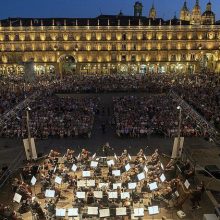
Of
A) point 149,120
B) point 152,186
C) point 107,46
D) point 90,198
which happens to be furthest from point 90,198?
point 107,46

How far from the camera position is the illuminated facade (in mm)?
93250

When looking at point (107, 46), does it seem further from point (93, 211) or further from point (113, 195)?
point (93, 211)

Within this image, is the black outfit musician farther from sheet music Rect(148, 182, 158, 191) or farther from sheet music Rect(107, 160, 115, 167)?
sheet music Rect(107, 160, 115, 167)

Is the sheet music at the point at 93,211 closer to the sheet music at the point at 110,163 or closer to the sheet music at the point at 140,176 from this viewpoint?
the sheet music at the point at 140,176

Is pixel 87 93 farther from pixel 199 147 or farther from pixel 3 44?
pixel 3 44

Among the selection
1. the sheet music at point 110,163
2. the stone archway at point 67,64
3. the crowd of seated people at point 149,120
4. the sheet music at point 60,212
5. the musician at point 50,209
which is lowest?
the musician at point 50,209

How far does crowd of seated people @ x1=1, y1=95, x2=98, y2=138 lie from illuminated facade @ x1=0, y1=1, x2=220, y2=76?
51154mm

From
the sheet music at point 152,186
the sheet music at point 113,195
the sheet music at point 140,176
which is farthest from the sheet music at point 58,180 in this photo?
the sheet music at point 152,186

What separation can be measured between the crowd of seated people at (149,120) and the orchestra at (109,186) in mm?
9912

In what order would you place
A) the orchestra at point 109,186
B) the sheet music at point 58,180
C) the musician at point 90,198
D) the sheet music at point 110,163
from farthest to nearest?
the sheet music at point 110,163 → the sheet music at point 58,180 → the musician at point 90,198 → the orchestra at point 109,186

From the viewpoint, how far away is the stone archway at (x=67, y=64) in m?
92.8

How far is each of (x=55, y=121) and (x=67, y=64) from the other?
57.5 meters

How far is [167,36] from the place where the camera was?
94500mm

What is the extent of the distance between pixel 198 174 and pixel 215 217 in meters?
7.81
